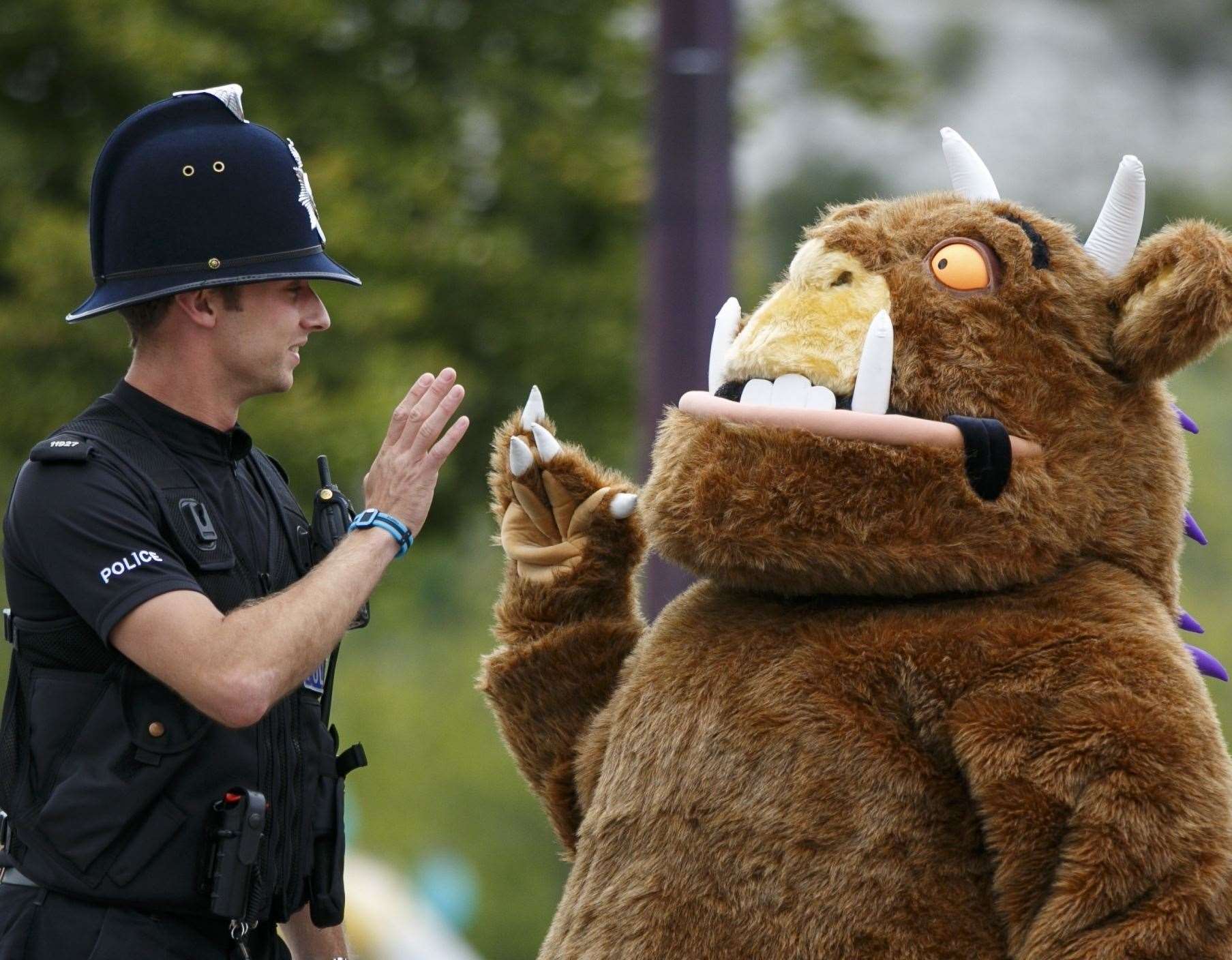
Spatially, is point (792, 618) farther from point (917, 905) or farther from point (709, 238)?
point (709, 238)

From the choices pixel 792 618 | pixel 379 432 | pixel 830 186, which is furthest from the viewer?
pixel 830 186

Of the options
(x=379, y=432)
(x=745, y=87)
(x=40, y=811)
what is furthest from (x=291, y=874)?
(x=745, y=87)

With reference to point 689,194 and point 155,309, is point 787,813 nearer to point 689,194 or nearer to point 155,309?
point 155,309

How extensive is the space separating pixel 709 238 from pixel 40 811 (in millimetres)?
2071

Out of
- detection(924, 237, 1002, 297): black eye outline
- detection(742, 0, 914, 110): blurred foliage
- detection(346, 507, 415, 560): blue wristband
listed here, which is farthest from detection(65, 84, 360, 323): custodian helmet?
detection(742, 0, 914, 110): blurred foliage

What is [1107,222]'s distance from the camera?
2.73 meters

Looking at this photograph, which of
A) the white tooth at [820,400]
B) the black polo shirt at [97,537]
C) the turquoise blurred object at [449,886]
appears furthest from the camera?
the turquoise blurred object at [449,886]

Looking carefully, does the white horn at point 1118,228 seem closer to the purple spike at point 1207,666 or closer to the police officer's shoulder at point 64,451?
the purple spike at point 1207,666

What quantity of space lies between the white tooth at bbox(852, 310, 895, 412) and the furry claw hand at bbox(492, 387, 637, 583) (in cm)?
53

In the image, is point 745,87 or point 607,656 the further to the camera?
point 745,87

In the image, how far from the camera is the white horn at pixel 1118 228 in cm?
268

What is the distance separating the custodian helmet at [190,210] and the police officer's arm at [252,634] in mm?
448

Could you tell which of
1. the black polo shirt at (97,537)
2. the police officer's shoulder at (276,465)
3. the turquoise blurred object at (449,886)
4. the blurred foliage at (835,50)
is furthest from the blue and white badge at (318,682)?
the turquoise blurred object at (449,886)

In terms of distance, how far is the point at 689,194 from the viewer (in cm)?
392
